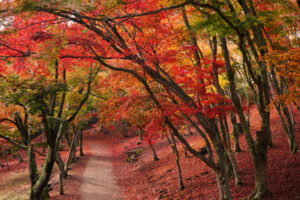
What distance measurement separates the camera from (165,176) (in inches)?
565

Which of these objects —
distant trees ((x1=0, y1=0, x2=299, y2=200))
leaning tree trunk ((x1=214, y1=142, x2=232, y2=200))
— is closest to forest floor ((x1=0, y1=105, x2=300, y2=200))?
distant trees ((x1=0, y1=0, x2=299, y2=200))

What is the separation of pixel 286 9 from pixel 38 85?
9.51m

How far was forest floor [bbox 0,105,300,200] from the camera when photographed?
28.0 ft

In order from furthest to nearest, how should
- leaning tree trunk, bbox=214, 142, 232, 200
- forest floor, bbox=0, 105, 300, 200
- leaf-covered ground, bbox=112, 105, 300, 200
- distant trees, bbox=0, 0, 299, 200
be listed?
forest floor, bbox=0, 105, 300, 200, leaf-covered ground, bbox=112, 105, 300, 200, leaning tree trunk, bbox=214, 142, 232, 200, distant trees, bbox=0, 0, 299, 200

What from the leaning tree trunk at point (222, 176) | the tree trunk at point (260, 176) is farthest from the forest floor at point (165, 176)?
the leaning tree trunk at point (222, 176)

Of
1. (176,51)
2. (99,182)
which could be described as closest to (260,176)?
(176,51)

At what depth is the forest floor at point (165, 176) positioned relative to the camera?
8.55 metres

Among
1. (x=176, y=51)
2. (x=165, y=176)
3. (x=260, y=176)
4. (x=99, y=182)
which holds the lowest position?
(x=99, y=182)

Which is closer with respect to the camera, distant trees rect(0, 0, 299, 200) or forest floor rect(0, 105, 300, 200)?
distant trees rect(0, 0, 299, 200)

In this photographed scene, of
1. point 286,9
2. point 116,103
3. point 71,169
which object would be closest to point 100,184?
point 71,169

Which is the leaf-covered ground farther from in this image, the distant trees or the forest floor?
the distant trees

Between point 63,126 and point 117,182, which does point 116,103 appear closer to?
point 63,126

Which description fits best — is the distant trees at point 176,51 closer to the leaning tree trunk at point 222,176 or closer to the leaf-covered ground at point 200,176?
the leaning tree trunk at point 222,176

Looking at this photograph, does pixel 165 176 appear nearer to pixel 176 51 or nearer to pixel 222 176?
pixel 222 176
